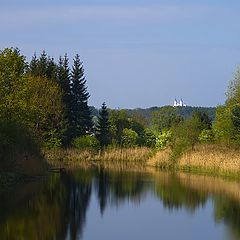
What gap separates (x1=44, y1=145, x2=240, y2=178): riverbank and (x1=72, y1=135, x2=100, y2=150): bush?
61.9 inches

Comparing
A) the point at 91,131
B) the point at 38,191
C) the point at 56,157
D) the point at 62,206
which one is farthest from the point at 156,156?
the point at 62,206

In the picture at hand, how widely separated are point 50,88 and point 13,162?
76.1 ft

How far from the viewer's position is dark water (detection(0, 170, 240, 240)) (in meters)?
20.6

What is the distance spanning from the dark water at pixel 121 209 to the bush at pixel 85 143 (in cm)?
2290

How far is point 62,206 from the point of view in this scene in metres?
27.0

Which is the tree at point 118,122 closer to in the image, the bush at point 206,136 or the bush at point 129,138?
the bush at point 129,138

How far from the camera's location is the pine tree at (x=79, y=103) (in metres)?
71.1

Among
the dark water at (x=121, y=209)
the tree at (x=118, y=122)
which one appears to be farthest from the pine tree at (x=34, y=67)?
the dark water at (x=121, y=209)

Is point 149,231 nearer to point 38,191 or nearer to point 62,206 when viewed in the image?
point 62,206

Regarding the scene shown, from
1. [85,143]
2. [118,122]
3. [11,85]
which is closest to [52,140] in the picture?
[85,143]

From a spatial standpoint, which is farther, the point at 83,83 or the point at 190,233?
the point at 83,83

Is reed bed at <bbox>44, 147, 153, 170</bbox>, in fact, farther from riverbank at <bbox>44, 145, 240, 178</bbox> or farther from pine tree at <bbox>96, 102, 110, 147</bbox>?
pine tree at <bbox>96, 102, 110, 147</bbox>

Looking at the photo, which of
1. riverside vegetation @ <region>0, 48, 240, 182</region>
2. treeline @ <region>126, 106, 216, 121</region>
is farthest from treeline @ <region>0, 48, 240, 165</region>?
treeline @ <region>126, 106, 216, 121</region>

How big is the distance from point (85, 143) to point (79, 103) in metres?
8.14
